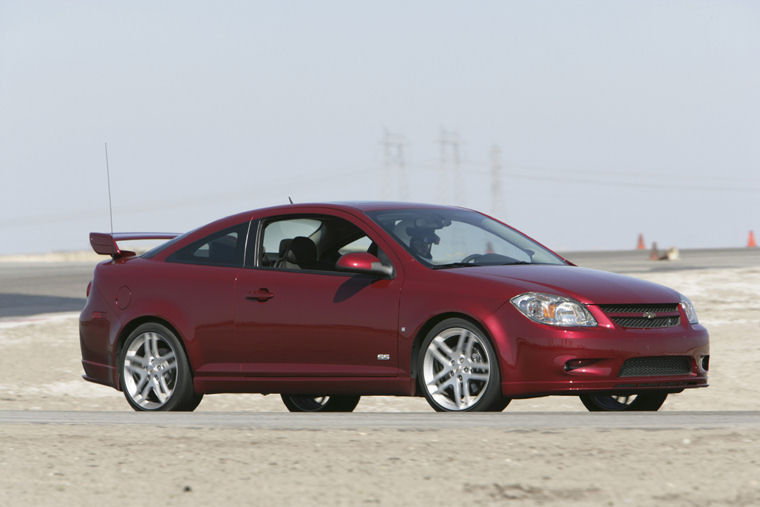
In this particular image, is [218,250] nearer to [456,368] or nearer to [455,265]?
[455,265]

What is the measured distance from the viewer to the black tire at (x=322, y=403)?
1169 centimetres

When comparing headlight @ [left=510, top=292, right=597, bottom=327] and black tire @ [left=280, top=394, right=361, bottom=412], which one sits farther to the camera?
black tire @ [left=280, top=394, right=361, bottom=412]

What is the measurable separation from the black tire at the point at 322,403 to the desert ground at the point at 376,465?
2178 mm

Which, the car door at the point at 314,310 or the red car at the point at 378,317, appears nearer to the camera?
the red car at the point at 378,317

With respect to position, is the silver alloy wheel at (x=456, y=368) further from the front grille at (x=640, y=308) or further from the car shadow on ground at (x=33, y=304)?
the car shadow on ground at (x=33, y=304)

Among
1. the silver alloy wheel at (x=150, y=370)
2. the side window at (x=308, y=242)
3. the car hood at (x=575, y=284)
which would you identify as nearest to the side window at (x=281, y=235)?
the side window at (x=308, y=242)

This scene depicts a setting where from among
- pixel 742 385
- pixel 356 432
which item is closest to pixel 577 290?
pixel 356 432

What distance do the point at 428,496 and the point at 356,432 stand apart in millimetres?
1876

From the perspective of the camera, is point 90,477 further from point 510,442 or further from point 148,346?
point 148,346

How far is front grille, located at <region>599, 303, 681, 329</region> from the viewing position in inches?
370

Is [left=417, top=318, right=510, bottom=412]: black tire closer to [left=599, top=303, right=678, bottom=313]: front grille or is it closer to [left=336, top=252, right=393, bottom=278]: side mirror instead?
[left=336, top=252, right=393, bottom=278]: side mirror

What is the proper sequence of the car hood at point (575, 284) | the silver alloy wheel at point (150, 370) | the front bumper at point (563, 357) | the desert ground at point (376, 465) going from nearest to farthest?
the desert ground at point (376, 465) → the front bumper at point (563, 357) → the car hood at point (575, 284) → the silver alloy wheel at point (150, 370)

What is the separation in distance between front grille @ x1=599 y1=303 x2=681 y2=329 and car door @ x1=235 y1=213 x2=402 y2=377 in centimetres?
141

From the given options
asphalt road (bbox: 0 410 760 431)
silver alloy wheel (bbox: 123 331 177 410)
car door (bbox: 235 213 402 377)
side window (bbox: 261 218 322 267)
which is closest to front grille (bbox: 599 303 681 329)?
asphalt road (bbox: 0 410 760 431)
